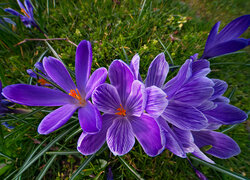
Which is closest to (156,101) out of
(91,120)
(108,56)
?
(91,120)

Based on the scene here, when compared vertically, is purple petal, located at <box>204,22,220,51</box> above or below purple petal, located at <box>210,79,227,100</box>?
above

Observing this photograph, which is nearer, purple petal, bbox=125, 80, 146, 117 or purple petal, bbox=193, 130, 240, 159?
purple petal, bbox=125, 80, 146, 117

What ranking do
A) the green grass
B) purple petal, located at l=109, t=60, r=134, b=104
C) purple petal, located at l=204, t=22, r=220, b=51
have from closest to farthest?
purple petal, located at l=109, t=60, r=134, b=104
purple petal, located at l=204, t=22, r=220, b=51
the green grass

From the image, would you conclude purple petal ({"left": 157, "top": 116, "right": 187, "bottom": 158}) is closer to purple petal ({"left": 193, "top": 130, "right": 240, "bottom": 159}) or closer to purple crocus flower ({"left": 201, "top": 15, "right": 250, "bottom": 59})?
purple petal ({"left": 193, "top": 130, "right": 240, "bottom": 159})

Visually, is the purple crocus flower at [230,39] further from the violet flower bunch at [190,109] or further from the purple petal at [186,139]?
the purple petal at [186,139]

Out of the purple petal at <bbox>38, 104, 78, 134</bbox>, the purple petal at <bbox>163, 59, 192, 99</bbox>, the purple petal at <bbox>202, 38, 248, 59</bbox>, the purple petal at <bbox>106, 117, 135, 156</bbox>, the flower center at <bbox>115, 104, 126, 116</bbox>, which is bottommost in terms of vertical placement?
the purple petal at <bbox>106, 117, 135, 156</bbox>

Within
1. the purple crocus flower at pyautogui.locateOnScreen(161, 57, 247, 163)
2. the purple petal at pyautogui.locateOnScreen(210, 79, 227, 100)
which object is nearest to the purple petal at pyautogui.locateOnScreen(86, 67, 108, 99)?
the purple crocus flower at pyautogui.locateOnScreen(161, 57, 247, 163)
